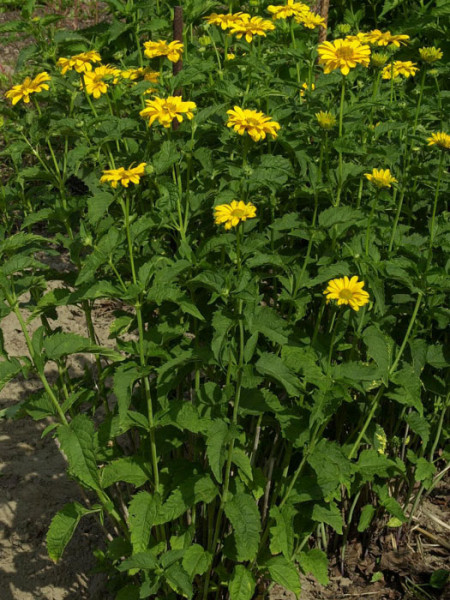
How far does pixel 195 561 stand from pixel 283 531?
28cm

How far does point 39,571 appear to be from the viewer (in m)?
2.68

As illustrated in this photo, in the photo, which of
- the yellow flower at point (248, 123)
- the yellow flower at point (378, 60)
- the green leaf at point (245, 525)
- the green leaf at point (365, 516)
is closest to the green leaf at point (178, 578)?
the green leaf at point (245, 525)

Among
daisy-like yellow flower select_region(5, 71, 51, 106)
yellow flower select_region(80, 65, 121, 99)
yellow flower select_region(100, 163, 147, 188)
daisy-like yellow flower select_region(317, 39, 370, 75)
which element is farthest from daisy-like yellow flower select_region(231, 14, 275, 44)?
yellow flower select_region(100, 163, 147, 188)

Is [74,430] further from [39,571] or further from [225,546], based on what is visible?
[39,571]

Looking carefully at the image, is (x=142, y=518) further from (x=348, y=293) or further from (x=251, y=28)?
(x=251, y=28)

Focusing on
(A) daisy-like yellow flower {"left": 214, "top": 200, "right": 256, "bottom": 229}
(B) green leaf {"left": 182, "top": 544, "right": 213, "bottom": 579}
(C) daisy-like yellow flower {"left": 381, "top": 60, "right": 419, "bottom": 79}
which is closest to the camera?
(A) daisy-like yellow flower {"left": 214, "top": 200, "right": 256, "bottom": 229}

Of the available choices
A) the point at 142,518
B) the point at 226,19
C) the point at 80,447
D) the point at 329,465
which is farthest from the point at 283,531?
the point at 226,19

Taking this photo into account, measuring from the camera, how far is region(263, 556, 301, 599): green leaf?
2096 millimetres

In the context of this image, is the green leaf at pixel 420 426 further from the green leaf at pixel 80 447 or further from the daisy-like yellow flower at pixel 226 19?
the daisy-like yellow flower at pixel 226 19

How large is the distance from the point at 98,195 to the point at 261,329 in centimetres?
63

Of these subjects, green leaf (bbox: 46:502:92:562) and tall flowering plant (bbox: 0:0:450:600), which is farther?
green leaf (bbox: 46:502:92:562)

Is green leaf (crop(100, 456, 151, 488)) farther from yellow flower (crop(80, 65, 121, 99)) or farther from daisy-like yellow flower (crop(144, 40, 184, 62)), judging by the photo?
daisy-like yellow flower (crop(144, 40, 184, 62))

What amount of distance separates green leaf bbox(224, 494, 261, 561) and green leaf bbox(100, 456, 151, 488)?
0.89ft

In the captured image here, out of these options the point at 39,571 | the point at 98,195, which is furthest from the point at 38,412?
the point at 39,571
